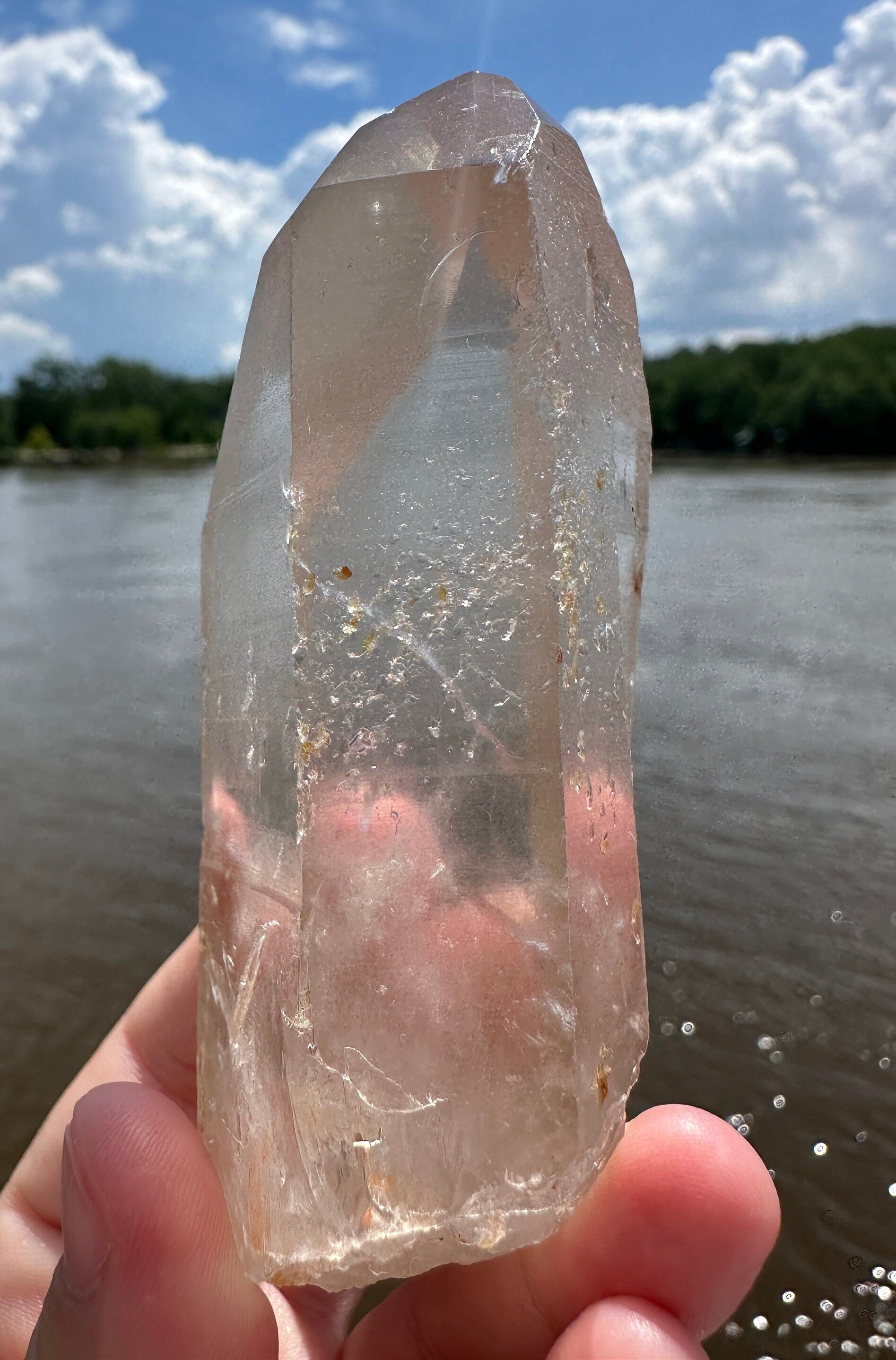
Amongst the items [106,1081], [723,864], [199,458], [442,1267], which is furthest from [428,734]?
[199,458]

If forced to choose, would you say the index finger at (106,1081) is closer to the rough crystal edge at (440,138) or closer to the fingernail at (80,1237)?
the fingernail at (80,1237)

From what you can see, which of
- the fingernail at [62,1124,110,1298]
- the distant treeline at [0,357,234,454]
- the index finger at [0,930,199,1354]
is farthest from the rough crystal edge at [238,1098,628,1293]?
the distant treeline at [0,357,234,454]

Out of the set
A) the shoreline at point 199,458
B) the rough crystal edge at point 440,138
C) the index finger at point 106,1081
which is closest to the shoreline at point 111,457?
the shoreline at point 199,458

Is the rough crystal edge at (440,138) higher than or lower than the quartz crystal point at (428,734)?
higher

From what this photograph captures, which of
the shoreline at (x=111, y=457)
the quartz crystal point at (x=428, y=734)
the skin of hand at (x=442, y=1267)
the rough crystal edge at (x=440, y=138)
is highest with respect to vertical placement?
the shoreline at (x=111, y=457)

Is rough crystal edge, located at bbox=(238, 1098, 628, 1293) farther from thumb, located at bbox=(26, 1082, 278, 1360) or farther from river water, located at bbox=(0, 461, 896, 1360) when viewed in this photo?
river water, located at bbox=(0, 461, 896, 1360)

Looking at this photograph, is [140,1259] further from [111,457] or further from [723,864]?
[111,457]

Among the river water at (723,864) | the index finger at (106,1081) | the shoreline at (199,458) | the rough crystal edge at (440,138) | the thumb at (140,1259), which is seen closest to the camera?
the thumb at (140,1259)
